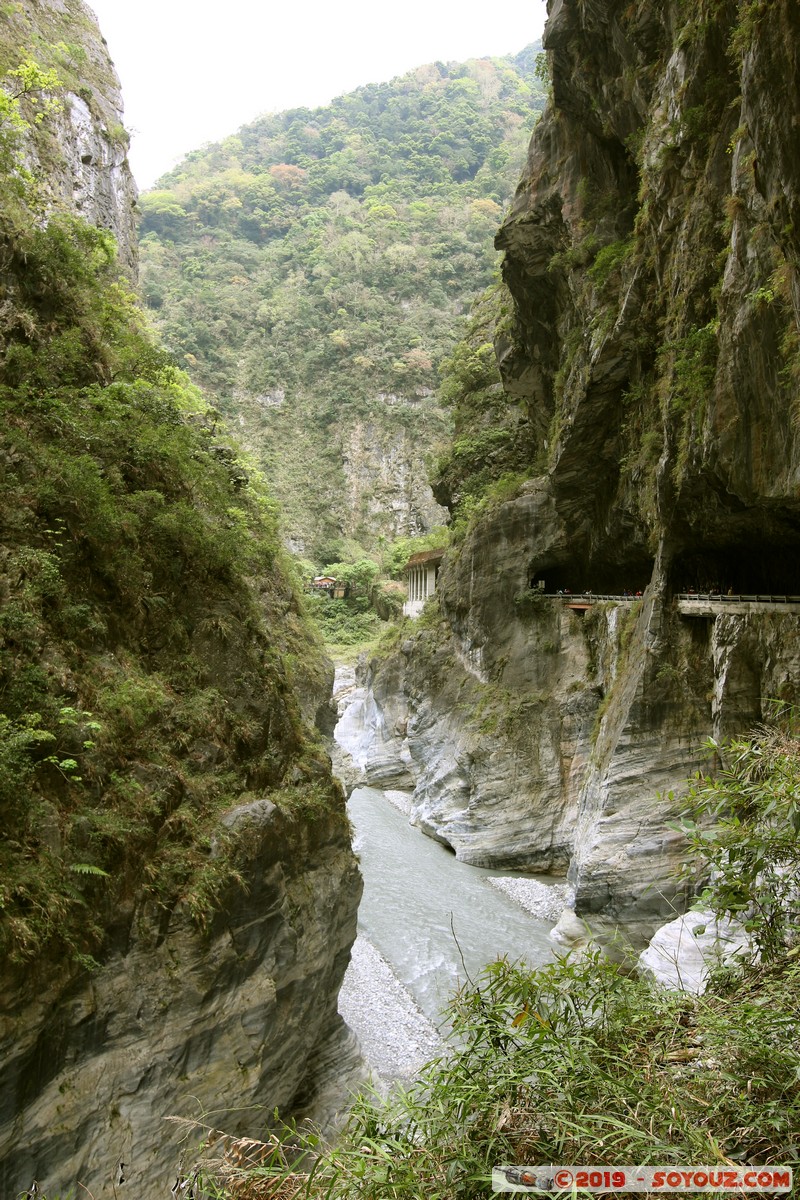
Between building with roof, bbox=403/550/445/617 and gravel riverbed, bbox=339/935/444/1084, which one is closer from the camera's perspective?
gravel riverbed, bbox=339/935/444/1084

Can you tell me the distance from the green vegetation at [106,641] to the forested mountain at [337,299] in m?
48.2

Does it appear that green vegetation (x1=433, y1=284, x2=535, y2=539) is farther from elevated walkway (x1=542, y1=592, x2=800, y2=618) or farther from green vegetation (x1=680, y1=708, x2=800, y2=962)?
green vegetation (x1=680, y1=708, x2=800, y2=962)

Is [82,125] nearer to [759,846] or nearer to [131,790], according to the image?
[131,790]

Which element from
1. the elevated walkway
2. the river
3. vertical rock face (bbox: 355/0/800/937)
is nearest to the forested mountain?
vertical rock face (bbox: 355/0/800/937)

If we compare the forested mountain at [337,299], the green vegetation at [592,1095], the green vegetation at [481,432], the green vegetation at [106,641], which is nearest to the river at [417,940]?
the green vegetation at [106,641]

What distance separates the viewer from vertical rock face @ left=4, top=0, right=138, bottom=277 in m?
16.8

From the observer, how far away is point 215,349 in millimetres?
63562

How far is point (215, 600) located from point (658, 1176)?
7.85 meters

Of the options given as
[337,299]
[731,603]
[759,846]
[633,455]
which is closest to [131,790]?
[759,846]

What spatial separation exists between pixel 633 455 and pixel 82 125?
17.2 m

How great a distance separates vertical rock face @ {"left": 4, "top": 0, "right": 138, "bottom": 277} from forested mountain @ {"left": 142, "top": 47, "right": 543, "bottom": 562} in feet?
122

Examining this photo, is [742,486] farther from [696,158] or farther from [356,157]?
[356,157]

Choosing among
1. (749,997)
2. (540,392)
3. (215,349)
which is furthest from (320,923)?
(215,349)

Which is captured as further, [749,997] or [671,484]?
[671,484]
